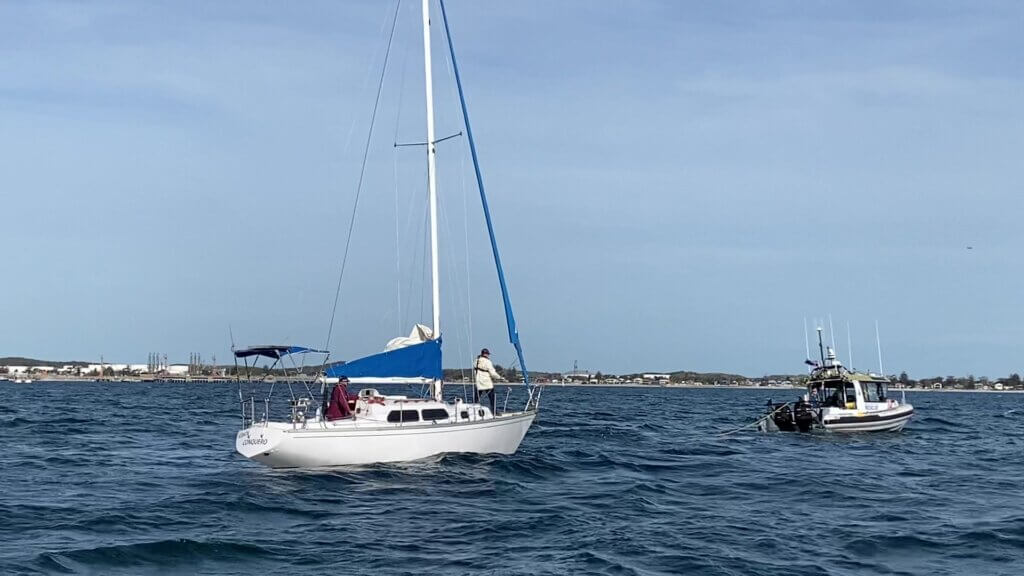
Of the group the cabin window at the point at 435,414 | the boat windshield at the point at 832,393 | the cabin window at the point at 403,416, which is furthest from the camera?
the boat windshield at the point at 832,393

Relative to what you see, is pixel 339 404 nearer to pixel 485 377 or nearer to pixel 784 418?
pixel 485 377

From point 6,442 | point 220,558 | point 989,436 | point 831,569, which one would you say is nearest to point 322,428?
point 220,558

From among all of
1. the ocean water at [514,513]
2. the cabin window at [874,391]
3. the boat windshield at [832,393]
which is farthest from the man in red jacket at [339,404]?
the cabin window at [874,391]

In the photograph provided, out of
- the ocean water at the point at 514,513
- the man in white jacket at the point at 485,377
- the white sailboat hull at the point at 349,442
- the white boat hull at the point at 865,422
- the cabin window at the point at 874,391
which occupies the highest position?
the man in white jacket at the point at 485,377

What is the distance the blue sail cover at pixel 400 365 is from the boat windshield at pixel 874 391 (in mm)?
26921

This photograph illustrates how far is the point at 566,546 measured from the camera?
17.1 m

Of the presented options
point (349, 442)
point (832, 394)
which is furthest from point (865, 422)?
point (349, 442)

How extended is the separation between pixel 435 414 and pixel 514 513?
6.59m

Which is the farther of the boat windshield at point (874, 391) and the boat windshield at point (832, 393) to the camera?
the boat windshield at point (874, 391)

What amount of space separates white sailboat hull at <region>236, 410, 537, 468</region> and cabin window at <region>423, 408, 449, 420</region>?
0.72m

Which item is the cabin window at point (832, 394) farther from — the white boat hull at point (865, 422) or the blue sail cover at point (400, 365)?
the blue sail cover at point (400, 365)

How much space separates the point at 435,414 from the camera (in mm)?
26422

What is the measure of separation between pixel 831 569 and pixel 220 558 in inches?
389

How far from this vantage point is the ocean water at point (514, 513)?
15.8 metres
